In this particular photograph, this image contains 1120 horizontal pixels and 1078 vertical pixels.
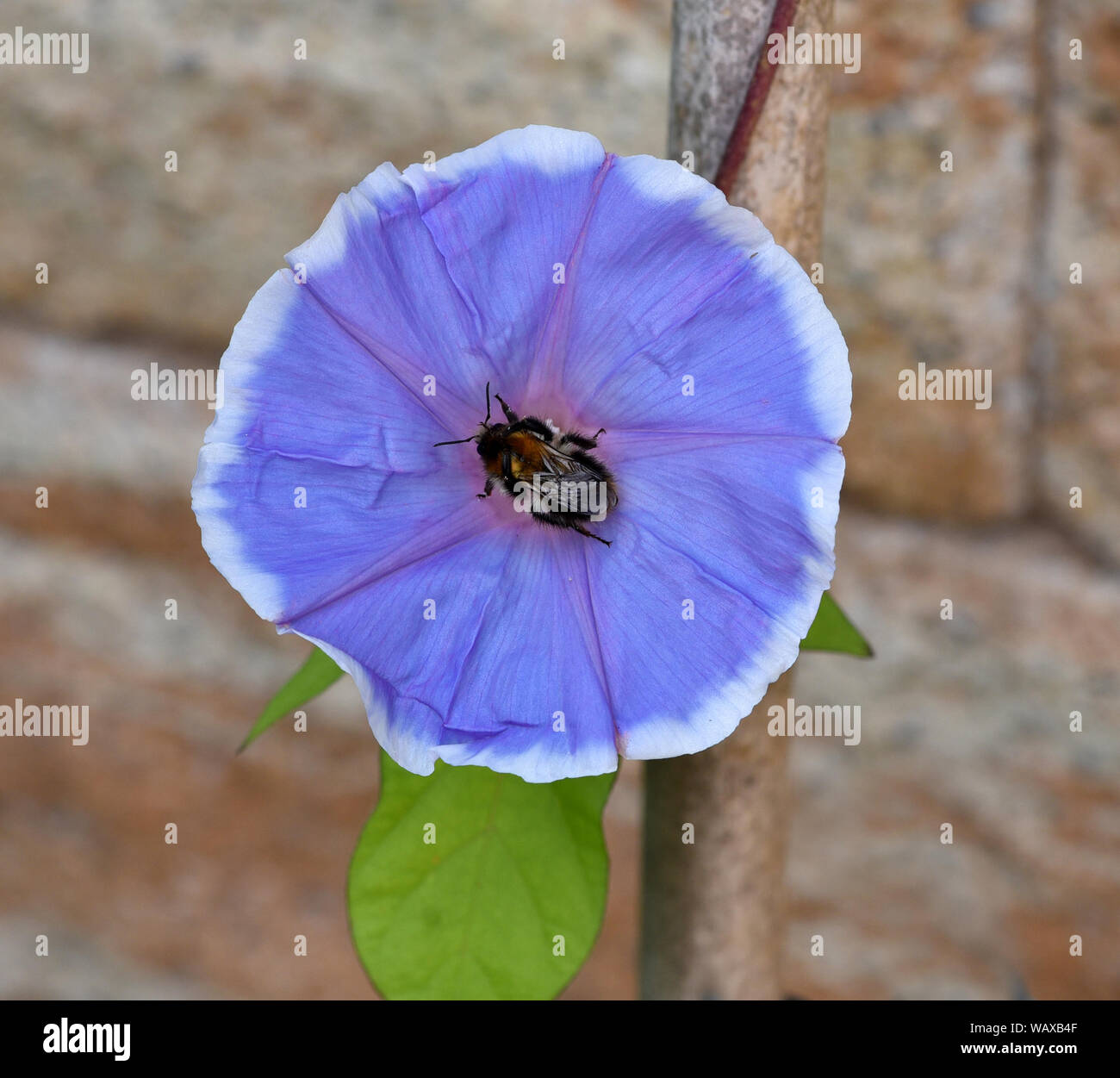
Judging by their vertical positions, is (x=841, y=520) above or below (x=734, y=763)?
above

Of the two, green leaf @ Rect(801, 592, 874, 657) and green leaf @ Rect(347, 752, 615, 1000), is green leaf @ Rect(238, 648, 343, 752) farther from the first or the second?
green leaf @ Rect(801, 592, 874, 657)

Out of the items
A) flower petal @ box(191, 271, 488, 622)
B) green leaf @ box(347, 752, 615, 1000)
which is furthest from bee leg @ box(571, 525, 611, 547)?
green leaf @ box(347, 752, 615, 1000)

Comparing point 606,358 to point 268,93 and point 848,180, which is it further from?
point 268,93

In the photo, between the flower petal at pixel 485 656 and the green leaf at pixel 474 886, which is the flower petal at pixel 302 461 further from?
the green leaf at pixel 474 886

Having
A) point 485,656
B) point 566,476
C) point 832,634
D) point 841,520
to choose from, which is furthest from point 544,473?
point 841,520

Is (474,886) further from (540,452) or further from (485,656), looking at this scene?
(540,452)
